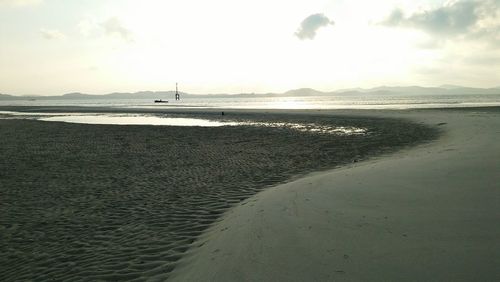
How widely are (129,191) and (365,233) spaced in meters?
7.52

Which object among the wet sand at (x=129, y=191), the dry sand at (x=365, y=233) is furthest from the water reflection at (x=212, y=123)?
the dry sand at (x=365, y=233)

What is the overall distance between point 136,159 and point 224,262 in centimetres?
1236

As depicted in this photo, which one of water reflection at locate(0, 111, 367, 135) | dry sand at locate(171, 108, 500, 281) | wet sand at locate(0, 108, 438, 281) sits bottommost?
wet sand at locate(0, 108, 438, 281)

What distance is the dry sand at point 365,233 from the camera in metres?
4.50

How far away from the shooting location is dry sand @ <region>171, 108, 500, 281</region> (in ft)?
14.8

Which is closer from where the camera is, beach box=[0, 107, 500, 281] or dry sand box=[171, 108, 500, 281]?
dry sand box=[171, 108, 500, 281]

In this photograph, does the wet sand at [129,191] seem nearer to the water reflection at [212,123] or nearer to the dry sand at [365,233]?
the dry sand at [365,233]

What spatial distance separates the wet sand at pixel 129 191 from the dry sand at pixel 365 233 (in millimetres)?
983

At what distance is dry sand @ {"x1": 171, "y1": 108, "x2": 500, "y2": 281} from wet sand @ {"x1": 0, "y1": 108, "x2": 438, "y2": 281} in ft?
3.22

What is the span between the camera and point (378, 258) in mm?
4773

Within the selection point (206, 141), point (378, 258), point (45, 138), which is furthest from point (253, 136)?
point (378, 258)

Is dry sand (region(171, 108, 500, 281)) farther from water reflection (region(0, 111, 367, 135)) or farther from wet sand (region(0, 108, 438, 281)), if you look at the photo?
water reflection (region(0, 111, 367, 135))

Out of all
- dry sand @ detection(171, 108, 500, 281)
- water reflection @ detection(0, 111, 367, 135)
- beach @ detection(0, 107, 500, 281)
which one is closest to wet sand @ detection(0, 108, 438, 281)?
beach @ detection(0, 107, 500, 281)

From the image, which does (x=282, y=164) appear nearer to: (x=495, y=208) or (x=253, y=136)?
(x=495, y=208)
